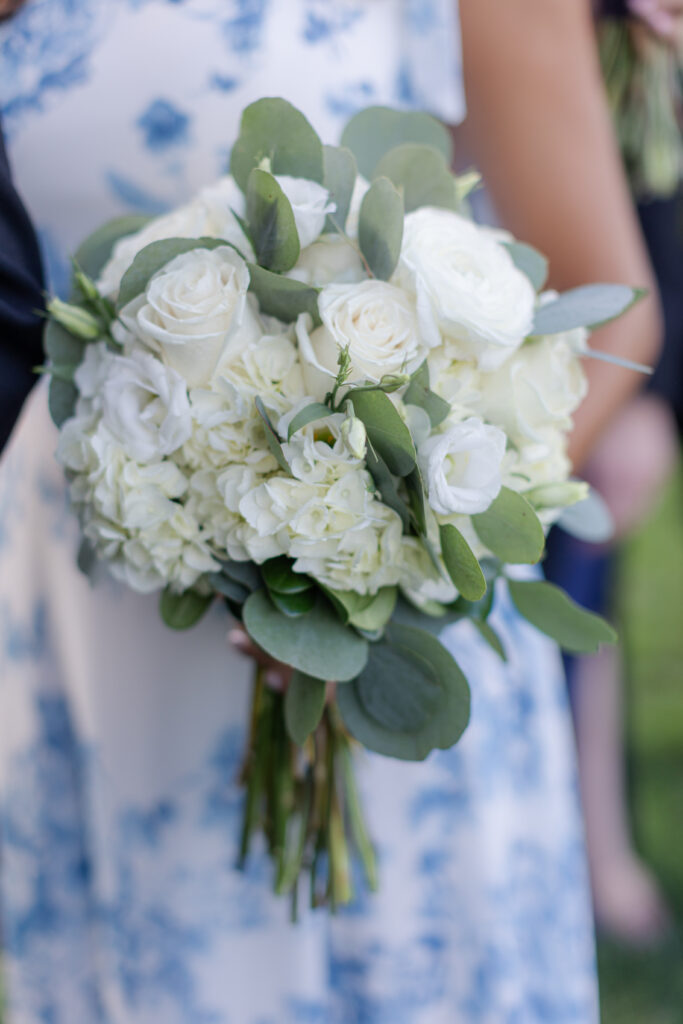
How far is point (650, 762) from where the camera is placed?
8.68ft

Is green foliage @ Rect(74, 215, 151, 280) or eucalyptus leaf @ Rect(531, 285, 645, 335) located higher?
green foliage @ Rect(74, 215, 151, 280)

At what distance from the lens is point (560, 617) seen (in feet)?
2.47

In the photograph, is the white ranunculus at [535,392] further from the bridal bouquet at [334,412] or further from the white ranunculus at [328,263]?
the white ranunculus at [328,263]


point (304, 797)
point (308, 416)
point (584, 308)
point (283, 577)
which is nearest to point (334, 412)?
point (308, 416)

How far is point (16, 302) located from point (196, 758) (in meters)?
0.55

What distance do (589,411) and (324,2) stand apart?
53 cm

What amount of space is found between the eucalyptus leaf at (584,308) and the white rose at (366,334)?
0.12 metres

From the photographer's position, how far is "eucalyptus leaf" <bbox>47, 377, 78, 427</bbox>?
2.39 feet

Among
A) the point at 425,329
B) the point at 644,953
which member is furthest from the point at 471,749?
the point at 644,953

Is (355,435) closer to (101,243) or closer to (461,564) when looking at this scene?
(461,564)

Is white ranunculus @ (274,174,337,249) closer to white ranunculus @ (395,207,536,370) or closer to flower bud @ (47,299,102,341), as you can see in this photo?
white ranunculus @ (395,207,536,370)

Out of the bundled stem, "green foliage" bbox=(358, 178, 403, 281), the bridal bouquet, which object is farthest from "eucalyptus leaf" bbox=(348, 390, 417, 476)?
the bundled stem

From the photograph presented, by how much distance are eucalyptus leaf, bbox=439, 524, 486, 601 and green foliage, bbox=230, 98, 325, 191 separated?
0.94 feet

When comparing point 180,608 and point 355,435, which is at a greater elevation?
point 355,435
